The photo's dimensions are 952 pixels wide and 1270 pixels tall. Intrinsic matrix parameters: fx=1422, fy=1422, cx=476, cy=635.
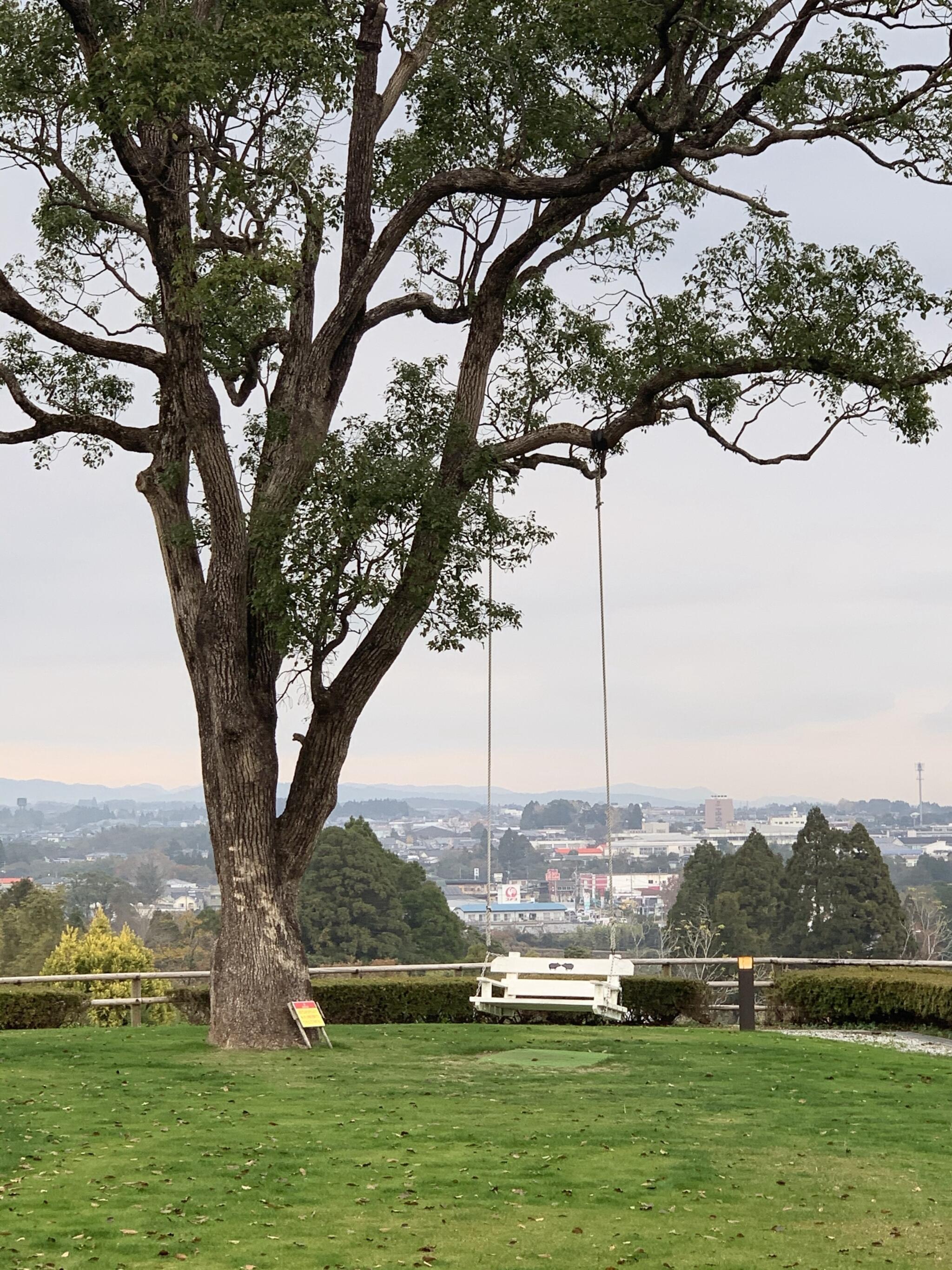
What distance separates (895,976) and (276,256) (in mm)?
8718

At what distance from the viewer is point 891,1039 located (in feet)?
41.7

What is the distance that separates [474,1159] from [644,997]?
7401 mm

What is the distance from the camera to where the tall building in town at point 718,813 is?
15688 cm

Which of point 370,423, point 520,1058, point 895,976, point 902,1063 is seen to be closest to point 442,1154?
point 520,1058

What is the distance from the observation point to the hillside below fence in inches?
521

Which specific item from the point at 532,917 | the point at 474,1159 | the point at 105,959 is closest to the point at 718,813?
the point at 532,917

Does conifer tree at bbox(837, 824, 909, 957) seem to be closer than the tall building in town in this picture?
Yes

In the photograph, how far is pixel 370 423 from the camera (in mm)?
11609

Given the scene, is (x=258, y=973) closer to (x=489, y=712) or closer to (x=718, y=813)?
(x=489, y=712)

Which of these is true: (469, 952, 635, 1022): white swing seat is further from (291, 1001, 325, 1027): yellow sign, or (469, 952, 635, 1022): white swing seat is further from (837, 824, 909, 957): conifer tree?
(837, 824, 909, 957): conifer tree

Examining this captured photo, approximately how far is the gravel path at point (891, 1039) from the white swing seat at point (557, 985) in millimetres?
1885

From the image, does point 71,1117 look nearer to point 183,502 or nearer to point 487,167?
point 183,502

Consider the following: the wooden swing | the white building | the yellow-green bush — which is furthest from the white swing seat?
the white building

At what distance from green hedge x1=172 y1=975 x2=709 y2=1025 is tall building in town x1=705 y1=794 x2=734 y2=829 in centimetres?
14149
